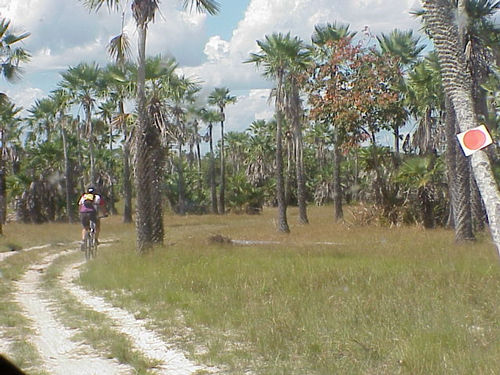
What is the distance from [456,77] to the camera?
9.32 metres

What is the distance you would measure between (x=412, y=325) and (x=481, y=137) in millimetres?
2255

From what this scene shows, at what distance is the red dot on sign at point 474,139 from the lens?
749cm

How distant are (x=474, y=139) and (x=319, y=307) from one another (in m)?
3.16

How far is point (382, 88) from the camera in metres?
31.1

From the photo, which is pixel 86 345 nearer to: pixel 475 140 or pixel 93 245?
pixel 475 140

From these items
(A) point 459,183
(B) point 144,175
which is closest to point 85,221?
(B) point 144,175

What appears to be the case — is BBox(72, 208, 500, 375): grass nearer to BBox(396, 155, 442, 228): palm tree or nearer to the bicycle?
the bicycle

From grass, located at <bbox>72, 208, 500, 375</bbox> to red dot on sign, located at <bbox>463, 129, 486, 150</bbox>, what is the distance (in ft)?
6.61

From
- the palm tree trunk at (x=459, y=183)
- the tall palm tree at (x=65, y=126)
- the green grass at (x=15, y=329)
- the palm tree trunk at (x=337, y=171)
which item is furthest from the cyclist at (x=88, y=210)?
the tall palm tree at (x=65, y=126)

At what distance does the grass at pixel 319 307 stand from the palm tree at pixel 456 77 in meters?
1.67

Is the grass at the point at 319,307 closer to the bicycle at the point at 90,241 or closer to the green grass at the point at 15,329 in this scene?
the bicycle at the point at 90,241

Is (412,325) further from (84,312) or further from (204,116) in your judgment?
(204,116)

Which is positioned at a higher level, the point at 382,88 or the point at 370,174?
the point at 382,88

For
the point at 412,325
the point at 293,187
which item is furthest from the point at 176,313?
the point at 293,187
